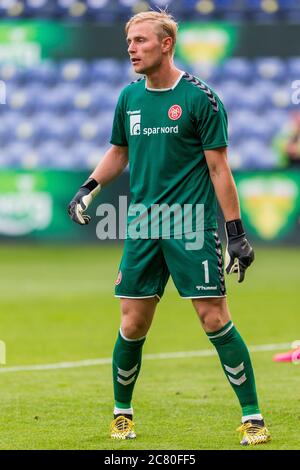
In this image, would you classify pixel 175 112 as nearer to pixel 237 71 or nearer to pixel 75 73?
pixel 237 71

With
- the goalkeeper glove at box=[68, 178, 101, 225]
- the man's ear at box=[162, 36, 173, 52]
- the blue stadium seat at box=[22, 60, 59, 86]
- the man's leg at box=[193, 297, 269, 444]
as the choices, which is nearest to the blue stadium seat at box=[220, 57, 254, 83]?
the blue stadium seat at box=[22, 60, 59, 86]

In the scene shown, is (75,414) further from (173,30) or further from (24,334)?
(24,334)

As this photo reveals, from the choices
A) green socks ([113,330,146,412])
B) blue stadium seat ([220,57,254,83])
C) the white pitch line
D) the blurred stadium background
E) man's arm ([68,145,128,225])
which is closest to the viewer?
green socks ([113,330,146,412])

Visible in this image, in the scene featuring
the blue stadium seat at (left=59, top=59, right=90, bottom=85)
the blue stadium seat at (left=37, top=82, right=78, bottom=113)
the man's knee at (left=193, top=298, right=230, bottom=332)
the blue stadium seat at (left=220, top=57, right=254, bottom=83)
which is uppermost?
the blue stadium seat at (left=59, top=59, right=90, bottom=85)

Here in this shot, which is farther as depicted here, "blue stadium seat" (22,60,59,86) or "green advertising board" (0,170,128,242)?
"blue stadium seat" (22,60,59,86)

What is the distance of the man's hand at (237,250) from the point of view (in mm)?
6367

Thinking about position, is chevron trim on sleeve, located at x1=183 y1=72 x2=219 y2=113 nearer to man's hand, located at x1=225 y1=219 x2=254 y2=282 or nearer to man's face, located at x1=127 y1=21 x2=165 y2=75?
man's face, located at x1=127 y1=21 x2=165 y2=75

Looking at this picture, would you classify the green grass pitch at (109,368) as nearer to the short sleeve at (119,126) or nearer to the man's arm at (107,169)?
the man's arm at (107,169)

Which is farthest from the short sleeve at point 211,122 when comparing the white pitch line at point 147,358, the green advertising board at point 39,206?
the green advertising board at point 39,206

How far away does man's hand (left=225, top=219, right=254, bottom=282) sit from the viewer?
637cm

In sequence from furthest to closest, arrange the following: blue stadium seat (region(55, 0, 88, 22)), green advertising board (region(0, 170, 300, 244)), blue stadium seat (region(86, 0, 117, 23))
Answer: blue stadium seat (region(55, 0, 88, 22)) < blue stadium seat (region(86, 0, 117, 23)) < green advertising board (region(0, 170, 300, 244))

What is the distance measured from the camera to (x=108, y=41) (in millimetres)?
21812

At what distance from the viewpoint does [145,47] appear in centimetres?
634

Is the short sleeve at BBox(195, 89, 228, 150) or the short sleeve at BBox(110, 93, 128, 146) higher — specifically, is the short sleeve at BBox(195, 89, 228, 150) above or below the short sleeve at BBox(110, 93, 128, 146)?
below
